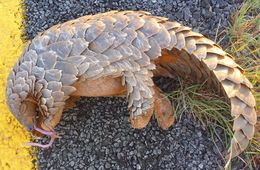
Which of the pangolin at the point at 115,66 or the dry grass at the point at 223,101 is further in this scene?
the dry grass at the point at 223,101

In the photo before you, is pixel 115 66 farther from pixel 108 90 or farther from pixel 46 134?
pixel 46 134

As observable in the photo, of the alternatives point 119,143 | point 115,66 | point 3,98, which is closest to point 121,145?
point 119,143

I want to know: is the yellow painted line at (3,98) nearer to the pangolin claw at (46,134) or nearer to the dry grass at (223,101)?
the pangolin claw at (46,134)

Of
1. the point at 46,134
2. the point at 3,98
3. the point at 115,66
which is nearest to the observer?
the point at 115,66

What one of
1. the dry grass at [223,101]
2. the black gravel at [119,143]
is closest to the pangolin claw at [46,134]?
the black gravel at [119,143]

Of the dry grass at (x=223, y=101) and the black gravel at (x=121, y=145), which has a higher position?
the dry grass at (x=223, y=101)

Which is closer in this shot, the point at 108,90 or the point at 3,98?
the point at 108,90

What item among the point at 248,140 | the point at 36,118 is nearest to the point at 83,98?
the point at 36,118
